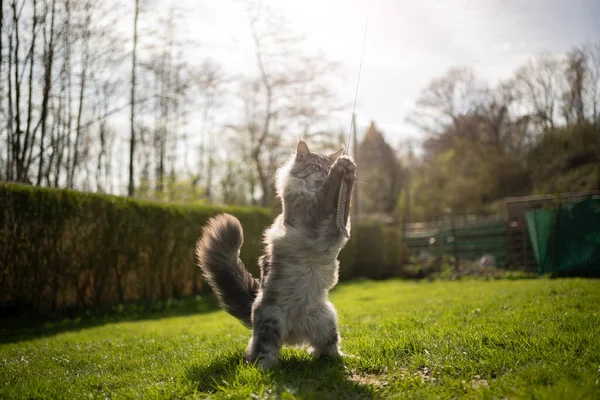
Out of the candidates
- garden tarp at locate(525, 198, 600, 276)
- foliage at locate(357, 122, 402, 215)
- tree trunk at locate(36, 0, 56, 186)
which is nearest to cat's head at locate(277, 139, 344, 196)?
tree trunk at locate(36, 0, 56, 186)

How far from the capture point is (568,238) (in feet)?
40.8

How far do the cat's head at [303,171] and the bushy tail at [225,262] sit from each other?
76 centimetres

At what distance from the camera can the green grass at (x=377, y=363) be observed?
299 cm

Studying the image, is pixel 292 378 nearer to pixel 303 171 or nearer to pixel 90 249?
pixel 303 171

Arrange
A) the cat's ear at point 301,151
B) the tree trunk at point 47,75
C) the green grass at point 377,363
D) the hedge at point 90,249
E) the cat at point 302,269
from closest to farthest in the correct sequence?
the green grass at point 377,363
the cat at point 302,269
the cat's ear at point 301,151
the hedge at point 90,249
the tree trunk at point 47,75

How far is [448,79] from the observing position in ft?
106

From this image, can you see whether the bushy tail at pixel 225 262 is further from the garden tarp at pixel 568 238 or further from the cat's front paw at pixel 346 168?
the garden tarp at pixel 568 238

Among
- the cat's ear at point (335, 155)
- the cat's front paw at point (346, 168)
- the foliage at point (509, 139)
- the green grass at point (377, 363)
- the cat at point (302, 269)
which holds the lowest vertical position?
the green grass at point (377, 363)

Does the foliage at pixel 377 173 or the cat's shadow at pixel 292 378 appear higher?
the foliage at pixel 377 173

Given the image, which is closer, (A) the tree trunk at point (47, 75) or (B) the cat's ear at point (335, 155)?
(B) the cat's ear at point (335, 155)

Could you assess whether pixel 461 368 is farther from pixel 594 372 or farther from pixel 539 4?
pixel 539 4

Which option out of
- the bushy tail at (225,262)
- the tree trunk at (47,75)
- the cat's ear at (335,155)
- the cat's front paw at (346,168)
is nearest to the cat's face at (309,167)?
the cat's ear at (335,155)

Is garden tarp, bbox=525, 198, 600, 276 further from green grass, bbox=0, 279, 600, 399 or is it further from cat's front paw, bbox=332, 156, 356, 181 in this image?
cat's front paw, bbox=332, 156, 356, 181

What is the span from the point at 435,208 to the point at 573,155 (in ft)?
78.1
